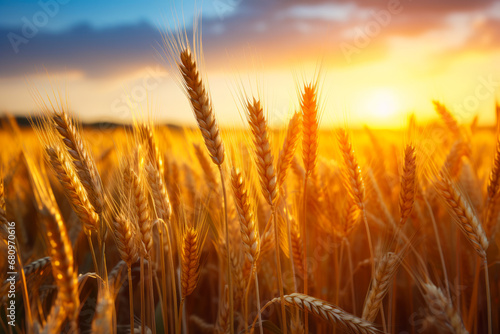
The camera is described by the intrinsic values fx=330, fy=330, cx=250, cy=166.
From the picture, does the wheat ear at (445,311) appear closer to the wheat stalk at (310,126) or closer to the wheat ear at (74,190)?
the wheat stalk at (310,126)

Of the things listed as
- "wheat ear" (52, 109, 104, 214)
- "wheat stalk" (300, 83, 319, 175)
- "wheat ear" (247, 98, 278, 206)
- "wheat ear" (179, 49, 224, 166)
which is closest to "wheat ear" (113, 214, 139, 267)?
"wheat ear" (52, 109, 104, 214)

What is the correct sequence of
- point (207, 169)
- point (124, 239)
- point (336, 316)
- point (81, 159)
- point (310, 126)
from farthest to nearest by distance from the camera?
point (207, 169) < point (310, 126) < point (81, 159) < point (124, 239) < point (336, 316)

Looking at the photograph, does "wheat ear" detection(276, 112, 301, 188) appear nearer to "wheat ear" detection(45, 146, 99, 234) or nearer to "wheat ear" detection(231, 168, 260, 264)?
"wheat ear" detection(231, 168, 260, 264)

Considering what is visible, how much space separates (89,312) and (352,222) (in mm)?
1595

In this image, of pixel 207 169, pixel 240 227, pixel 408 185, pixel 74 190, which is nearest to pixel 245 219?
pixel 240 227

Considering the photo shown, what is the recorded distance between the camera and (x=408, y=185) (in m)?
1.55

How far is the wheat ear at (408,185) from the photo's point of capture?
1499 mm

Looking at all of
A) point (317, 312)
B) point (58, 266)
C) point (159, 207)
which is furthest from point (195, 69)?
point (317, 312)

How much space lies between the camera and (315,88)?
1.57 metres

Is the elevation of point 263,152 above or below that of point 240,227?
above

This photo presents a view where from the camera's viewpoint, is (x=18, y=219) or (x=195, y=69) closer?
(x=195, y=69)

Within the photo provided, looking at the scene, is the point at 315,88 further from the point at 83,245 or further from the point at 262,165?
the point at 83,245

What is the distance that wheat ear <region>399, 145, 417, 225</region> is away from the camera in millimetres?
1499

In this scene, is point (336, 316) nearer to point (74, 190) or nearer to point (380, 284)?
point (380, 284)
